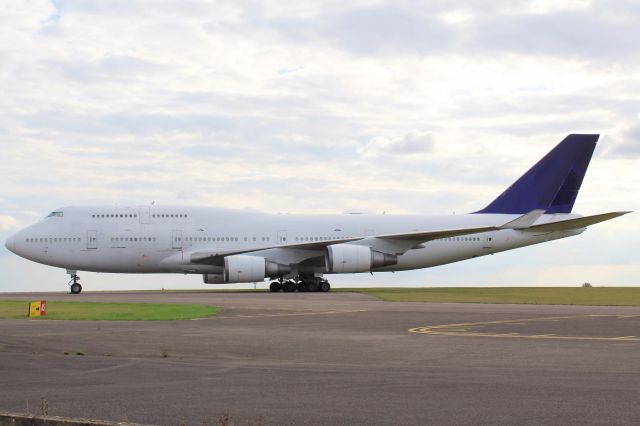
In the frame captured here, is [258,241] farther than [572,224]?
No

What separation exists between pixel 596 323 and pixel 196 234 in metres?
27.9

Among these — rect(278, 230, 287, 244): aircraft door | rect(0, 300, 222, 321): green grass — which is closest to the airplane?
rect(278, 230, 287, 244): aircraft door

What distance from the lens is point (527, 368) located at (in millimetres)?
13992

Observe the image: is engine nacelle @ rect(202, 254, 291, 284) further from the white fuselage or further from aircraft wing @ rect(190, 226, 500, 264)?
aircraft wing @ rect(190, 226, 500, 264)

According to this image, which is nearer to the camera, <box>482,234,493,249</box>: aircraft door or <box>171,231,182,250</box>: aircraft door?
<box>171,231,182,250</box>: aircraft door

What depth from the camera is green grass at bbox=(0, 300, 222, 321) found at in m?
26.1

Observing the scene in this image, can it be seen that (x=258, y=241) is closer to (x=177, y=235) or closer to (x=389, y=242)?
(x=177, y=235)

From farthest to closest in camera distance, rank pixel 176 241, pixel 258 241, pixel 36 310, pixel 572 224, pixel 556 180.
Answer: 1. pixel 556 180
2. pixel 572 224
3. pixel 258 241
4. pixel 176 241
5. pixel 36 310

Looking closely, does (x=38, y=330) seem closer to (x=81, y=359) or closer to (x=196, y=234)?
(x=81, y=359)

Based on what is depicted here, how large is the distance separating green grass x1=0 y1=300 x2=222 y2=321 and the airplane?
41.2ft

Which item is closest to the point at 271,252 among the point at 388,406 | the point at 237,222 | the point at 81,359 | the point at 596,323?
the point at 237,222

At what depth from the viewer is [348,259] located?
4600 cm

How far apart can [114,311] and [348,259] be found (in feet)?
62.2

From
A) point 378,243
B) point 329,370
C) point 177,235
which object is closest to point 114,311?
point 329,370
